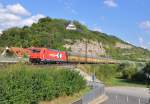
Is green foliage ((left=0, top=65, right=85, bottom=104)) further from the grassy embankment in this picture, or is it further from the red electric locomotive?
the grassy embankment

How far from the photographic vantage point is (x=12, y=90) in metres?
40.9

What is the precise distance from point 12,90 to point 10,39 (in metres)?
106

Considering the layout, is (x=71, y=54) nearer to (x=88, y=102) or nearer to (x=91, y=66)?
(x=91, y=66)

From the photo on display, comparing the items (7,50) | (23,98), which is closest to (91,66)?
(7,50)

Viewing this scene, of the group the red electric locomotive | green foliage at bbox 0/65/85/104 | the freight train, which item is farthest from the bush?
green foliage at bbox 0/65/85/104

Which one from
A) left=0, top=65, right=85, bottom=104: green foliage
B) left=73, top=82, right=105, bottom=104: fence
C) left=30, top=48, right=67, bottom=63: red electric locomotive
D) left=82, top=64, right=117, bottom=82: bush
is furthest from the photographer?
left=82, top=64, right=117, bottom=82: bush

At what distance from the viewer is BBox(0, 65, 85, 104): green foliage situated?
4025 centimetres

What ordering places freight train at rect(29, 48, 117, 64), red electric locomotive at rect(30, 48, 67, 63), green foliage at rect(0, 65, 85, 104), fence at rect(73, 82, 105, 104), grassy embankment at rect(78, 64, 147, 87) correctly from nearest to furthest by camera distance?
green foliage at rect(0, 65, 85, 104), fence at rect(73, 82, 105, 104), red electric locomotive at rect(30, 48, 67, 63), freight train at rect(29, 48, 117, 64), grassy embankment at rect(78, 64, 147, 87)

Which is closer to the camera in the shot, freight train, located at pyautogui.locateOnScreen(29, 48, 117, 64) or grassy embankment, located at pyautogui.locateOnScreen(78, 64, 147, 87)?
freight train, located at pyautogui.locateOnScreen(29, 48, 117, 64)

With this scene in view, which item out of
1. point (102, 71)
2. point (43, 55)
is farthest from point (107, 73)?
point (43, 55)

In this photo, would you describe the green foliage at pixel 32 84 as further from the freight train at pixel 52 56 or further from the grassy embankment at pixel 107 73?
the grassy embankment at pixel 107 73

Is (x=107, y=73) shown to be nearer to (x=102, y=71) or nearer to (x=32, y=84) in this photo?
(x=102, y=71)

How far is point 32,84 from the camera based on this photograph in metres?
46.1

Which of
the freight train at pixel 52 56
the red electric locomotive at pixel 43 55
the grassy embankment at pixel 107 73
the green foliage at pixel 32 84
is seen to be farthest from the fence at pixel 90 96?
the grassy embankment at pixel 107 73
